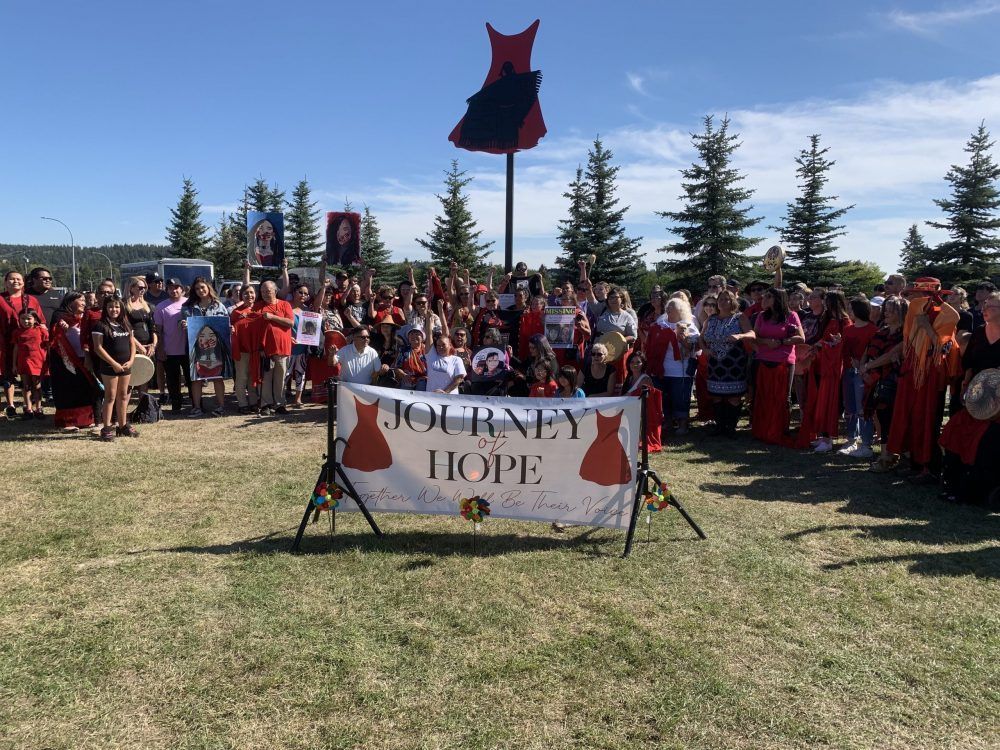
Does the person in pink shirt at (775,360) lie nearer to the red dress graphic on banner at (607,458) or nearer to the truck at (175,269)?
the red dress graphic on banner at (607,458)

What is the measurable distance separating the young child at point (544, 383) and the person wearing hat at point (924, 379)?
12.2ft

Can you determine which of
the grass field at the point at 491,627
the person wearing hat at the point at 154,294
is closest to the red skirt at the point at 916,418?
the grass field at the point at 491,627

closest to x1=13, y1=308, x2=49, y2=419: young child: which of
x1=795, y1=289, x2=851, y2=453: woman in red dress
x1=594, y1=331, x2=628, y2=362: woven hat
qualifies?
x1=594, y1=331, x2=628, y2=362: woven hat

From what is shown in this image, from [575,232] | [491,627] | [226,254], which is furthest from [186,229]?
[491,627]

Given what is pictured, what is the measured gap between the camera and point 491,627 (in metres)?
3.76

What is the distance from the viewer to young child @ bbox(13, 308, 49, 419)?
31.3 ft

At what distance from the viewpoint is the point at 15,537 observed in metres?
5.03

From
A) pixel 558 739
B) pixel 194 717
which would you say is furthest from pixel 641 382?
pixel 194 717

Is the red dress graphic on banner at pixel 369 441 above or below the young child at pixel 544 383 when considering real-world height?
below

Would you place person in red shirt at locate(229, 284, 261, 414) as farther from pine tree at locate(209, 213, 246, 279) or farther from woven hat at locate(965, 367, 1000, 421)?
pine tree at locate(209, 213, 246, 279)

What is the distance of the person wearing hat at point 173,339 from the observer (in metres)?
10.1

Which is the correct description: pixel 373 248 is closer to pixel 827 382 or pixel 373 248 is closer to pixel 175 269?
pixel 175 269

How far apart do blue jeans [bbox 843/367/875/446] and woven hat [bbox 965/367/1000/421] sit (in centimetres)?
212

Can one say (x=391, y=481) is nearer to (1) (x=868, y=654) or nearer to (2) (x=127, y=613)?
(2) (x=127, y=613)
